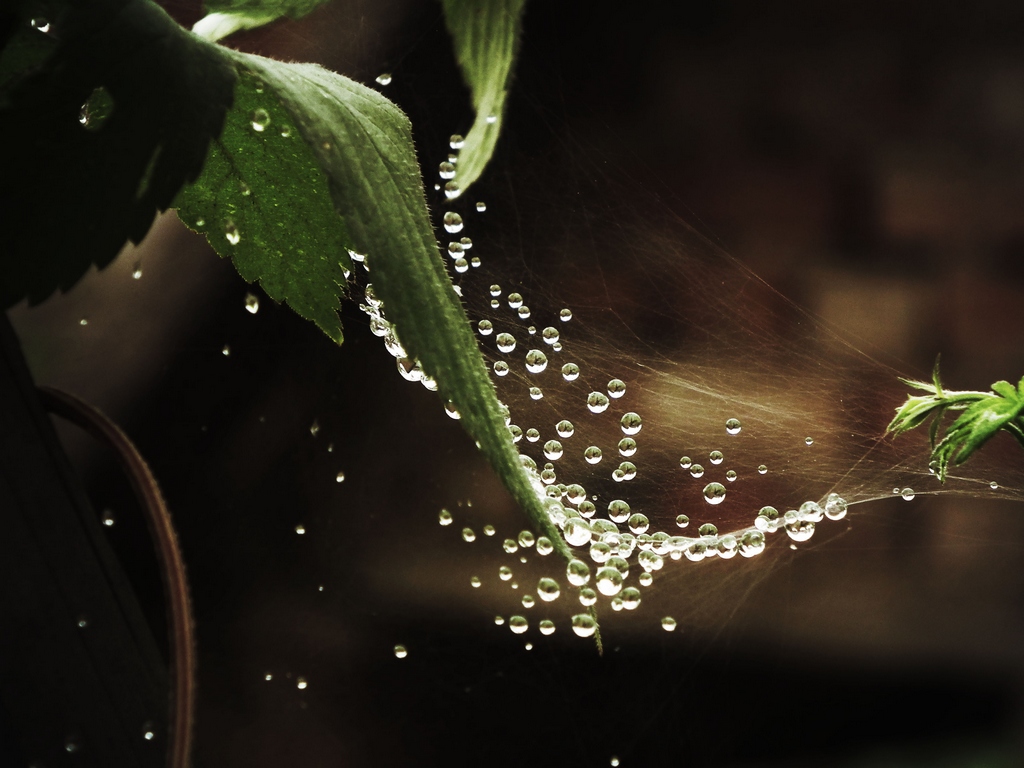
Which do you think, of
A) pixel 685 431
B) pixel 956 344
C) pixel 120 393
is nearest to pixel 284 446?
pixel 120 393

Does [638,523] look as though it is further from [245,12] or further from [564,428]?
[245,12]

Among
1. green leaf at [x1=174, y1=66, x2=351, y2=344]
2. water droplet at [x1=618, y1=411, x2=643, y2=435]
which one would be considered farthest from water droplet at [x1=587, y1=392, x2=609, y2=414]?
green leaf at [x1=174, y1=66, x2=351, y2=344]

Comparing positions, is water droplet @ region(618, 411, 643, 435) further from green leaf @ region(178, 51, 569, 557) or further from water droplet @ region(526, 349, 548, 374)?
green leaf @ region(178, 51, 569, 557)

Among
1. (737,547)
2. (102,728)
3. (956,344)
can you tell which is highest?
(956,344)

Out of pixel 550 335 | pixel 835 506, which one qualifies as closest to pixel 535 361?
pixel 550 335

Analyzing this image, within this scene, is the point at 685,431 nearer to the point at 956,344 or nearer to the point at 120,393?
the point at 956,344

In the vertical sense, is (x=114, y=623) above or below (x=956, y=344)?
below

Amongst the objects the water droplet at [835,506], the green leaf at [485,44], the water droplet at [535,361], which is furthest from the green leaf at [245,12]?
the water droplet at [835,506]
